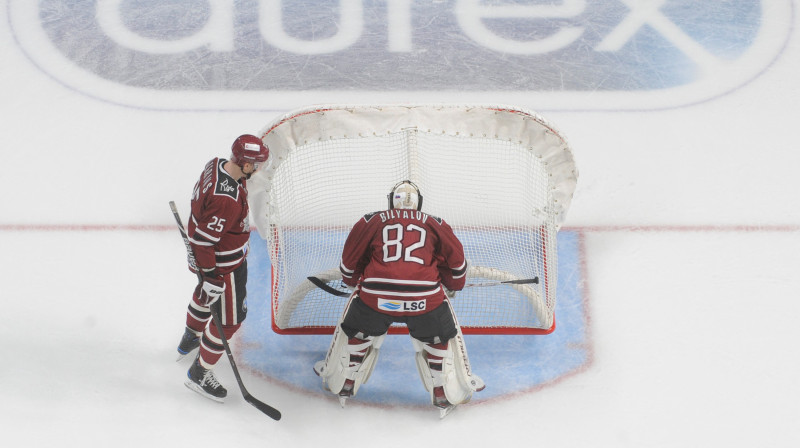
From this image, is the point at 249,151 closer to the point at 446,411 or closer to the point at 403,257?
the point at 403,257

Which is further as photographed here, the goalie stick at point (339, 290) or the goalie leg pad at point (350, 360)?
the goalie stick at point (339, 290)

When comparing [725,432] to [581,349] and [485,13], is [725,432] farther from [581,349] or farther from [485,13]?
[485,13]

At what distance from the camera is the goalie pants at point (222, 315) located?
3504 millimetres

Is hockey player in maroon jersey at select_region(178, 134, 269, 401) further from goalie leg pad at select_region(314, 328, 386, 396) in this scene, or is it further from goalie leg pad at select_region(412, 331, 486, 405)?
goalie leg pad at select_region(412, 331, 486, 405)

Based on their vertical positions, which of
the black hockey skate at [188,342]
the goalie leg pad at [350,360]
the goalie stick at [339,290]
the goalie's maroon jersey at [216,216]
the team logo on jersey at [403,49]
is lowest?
the goalie leg pad at [350,360]

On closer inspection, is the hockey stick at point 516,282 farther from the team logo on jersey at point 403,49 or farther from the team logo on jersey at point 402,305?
the team logo on jersey at point 403,49

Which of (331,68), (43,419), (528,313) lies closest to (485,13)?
(331,68)

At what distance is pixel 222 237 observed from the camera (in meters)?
3.36

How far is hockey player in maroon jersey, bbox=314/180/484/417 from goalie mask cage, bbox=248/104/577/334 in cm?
31

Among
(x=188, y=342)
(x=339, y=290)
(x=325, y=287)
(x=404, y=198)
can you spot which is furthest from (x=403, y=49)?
(x=188, y=342)

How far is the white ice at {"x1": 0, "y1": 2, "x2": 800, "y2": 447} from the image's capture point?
3.67 meters

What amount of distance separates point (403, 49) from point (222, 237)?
1962mm

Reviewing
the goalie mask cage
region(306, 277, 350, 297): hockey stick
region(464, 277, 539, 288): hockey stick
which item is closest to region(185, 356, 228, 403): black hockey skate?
the goalie mask cage

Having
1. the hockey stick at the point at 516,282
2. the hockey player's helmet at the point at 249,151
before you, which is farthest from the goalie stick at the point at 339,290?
the hockey player's helmet at the point at 249,151
